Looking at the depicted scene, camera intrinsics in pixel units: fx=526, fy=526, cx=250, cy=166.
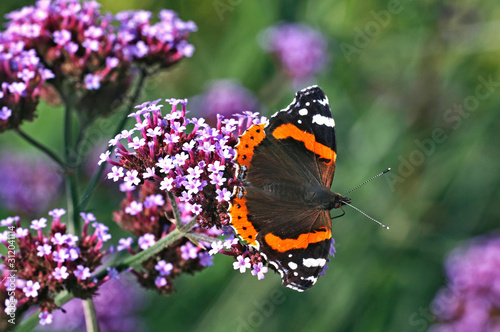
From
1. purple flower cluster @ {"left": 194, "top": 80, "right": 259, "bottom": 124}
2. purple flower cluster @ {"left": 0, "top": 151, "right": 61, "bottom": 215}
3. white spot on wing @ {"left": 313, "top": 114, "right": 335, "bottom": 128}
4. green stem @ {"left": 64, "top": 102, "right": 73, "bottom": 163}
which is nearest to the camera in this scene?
white spot on wing @ {"left": 313, "top": 114, "right": 335, "bottom": 128}

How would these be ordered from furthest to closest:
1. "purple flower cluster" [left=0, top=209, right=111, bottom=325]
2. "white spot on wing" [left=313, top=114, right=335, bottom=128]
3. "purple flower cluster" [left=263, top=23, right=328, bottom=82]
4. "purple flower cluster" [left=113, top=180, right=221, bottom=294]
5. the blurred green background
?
"purple flower cluster" [left=263, top=23, right=328, bottom=82] → the blurred green background → "white spot on wing" [left=313, top=114, right=335, bottom=128] → "purple flower cluster" [left=113, top=180, right=221, bottom=294] → "purple flower cluster" [left=0, top=209, right=111, bottom=325]

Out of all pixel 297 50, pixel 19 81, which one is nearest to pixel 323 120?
pixel 19 81

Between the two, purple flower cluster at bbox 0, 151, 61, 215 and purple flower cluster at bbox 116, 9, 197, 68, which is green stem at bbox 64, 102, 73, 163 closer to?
purple flower cluster at bbox 116, 9, 197, 68

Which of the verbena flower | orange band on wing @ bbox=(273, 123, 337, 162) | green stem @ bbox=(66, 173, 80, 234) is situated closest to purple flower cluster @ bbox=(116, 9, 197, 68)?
green stem @ bbox=(66, 173, 80, 234)

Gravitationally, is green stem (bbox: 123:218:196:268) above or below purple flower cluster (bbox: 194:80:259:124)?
above

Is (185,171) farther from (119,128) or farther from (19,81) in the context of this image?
(19,81)

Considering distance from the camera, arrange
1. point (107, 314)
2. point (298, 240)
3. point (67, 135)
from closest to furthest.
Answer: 1. point (298, 240)
2. point (67, 135)
3. point (107, 314)

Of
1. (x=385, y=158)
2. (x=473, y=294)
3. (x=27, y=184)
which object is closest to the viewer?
(x=473, y=294)
